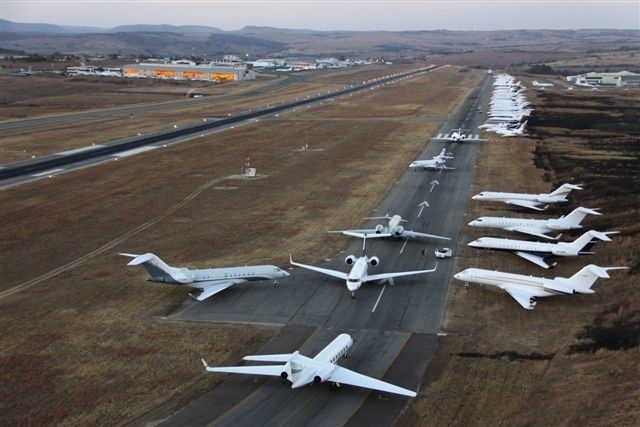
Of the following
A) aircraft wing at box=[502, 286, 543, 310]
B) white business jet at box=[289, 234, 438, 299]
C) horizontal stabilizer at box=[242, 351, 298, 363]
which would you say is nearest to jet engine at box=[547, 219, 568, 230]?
white business jet at box=[289, 234, 438, 299]

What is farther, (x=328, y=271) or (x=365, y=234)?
(x=365, y=234)

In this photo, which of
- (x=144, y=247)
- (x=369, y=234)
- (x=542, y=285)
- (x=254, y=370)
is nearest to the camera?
(x=254, y=370)

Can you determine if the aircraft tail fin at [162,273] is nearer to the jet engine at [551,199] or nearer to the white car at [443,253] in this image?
the white car at [443,253]

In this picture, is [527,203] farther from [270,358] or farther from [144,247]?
[270,358]

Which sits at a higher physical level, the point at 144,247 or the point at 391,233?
the point at 391,233

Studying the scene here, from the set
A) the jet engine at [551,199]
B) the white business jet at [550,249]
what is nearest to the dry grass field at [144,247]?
the white business jet at [550,249]

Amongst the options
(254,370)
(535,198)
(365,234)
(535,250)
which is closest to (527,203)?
(535,198)
